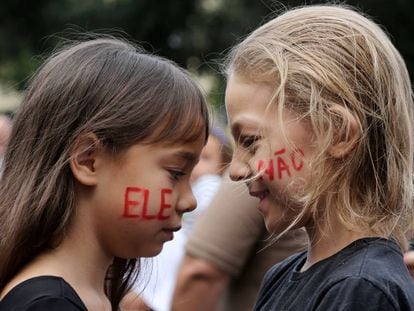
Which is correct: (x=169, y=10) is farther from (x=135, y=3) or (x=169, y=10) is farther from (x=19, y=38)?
(x=19, y=38)

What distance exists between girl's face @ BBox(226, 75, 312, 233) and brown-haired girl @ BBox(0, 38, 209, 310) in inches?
6.9

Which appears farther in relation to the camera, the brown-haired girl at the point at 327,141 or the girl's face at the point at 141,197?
the girl's face at the point at 141,197

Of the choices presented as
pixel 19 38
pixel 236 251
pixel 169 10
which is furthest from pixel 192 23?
pixel 236 251

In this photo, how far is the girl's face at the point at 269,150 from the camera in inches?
96.2

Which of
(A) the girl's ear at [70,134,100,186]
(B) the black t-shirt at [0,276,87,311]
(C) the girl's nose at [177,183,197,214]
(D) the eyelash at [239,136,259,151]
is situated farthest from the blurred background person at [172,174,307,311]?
(B) the black t-shirt at [0,276,87,311]

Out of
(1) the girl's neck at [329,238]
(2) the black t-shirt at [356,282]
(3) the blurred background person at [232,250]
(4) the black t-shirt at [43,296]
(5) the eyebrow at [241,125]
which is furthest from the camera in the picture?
(3) the blurred background person at [232,250]

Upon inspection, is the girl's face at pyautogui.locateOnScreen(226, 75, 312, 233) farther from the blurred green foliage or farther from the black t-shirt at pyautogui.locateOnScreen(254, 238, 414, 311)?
the blurred green foliage

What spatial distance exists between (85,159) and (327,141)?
665 mm

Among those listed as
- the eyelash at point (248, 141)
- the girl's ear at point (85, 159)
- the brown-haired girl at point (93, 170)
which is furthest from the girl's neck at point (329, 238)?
the girl's ear at point (85, 159)

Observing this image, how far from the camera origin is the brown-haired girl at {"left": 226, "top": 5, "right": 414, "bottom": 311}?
7.88 ft

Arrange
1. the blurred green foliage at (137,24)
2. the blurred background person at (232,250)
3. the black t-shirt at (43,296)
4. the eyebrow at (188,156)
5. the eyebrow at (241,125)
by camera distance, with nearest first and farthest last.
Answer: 1. the black t-shirt at (43,296)
2. the eyebrow at (241,125)
3. the eyebrow at (188,156)
4. the blurred background person at (232,250)
5. the blurred green foliage at (137,24)

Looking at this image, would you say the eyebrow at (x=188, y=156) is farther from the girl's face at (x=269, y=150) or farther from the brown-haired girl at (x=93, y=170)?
Result: the girl's face at (x=269, y=150)

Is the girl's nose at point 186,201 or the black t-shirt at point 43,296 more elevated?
the girl's nose at point 186,201

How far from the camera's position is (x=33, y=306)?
2.28 m
